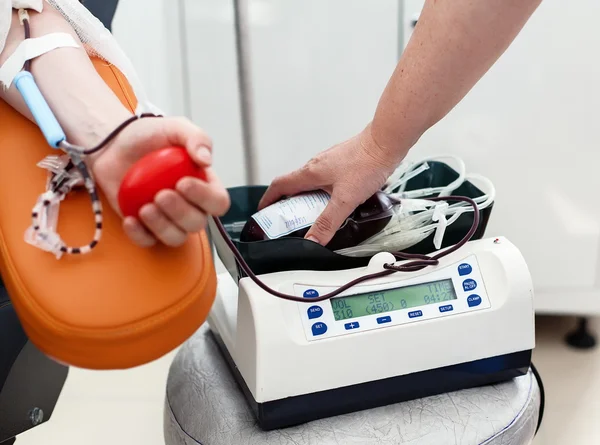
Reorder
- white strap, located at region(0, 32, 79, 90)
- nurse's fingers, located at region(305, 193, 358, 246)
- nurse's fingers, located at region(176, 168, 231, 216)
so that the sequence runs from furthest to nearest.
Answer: nurse's fingers, located at region(305, 193, 358, 246)
white strap, located at region(0, 32, 79, 90)
nurse's fingers, located at region(176, 168, 231, 216)

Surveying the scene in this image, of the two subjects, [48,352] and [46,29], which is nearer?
[48,352]

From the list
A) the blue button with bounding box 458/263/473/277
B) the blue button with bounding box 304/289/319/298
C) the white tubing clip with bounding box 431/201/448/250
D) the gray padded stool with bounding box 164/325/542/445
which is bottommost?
the gray padded stool with bounding box 164/325/542/445

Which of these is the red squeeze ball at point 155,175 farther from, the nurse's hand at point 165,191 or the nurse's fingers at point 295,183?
the nurse's fingers at point 295,183

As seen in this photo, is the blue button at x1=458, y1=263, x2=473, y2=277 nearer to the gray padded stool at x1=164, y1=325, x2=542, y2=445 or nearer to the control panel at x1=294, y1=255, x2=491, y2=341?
the control panel at x1=294, y1=255, x2=491, y2=341

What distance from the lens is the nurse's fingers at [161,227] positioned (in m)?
0.46

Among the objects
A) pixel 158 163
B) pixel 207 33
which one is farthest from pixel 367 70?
pixel 158 163

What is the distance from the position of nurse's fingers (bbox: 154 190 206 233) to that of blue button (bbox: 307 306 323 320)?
224 mm

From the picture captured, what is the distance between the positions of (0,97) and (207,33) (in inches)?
30.9

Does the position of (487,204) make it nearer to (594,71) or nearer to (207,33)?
(594,71)

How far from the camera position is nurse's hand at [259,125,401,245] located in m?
0.72

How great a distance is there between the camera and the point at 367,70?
4.35ft

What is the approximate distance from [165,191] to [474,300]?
409mm

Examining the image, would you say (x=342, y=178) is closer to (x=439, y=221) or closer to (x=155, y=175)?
(x=439, y=221)

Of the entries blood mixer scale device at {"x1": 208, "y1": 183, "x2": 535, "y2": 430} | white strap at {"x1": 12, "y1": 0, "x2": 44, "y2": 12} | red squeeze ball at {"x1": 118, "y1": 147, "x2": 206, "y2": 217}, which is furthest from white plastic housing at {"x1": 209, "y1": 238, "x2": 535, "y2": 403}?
white strap at {"x1": 12, "y1": 0, "x2": 44, "y2": 12}
